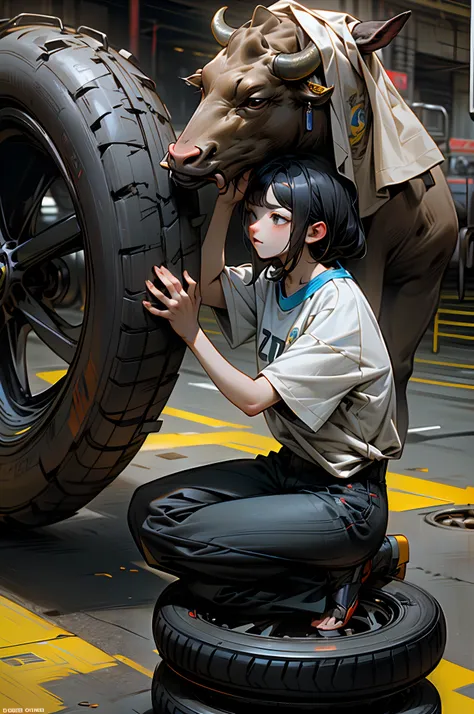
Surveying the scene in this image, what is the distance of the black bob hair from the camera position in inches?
83.4

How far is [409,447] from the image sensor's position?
16.3 feet

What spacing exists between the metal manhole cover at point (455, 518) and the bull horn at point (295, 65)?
1.99 m

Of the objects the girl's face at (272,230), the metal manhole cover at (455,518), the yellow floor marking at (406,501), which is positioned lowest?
the metal manhole cover at (455,518)

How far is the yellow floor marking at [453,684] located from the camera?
7.34 feet

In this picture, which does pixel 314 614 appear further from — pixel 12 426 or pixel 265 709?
pixel 12 426

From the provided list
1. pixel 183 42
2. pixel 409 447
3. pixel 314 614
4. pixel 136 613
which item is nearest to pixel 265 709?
pixel 314 614

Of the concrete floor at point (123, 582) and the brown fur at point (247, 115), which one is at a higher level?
the brown fur at point (247, 115)

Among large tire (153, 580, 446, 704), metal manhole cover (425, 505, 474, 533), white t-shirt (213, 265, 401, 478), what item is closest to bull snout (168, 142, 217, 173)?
white t-shirt (213, 265, 401, 478)

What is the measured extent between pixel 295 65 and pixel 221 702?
1468 mm

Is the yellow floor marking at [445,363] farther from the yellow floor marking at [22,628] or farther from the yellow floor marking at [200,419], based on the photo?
the yellow floor marking at [22,628]

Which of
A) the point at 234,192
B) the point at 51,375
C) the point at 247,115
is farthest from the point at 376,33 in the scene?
the point at 51,375

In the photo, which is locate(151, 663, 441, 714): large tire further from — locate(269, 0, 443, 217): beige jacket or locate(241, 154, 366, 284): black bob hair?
locate(269, 0, 443, 217): beige jacket

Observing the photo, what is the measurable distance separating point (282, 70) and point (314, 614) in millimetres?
1272

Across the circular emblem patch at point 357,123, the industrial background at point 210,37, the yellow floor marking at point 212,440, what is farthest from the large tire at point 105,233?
the industrial background at point 210,37
